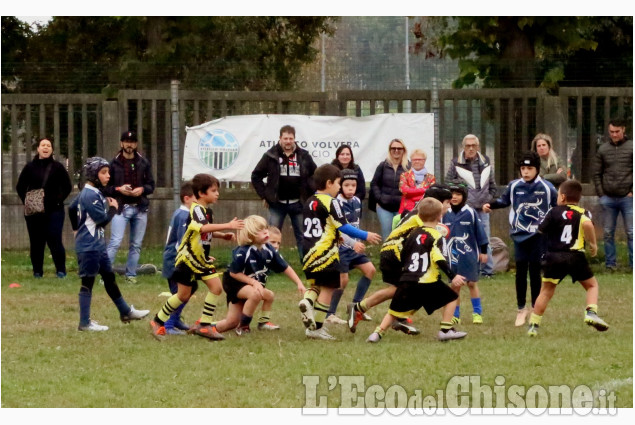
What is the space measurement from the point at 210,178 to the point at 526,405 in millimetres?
4200

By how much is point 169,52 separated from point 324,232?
34.4 feet

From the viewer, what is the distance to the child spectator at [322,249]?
11484 mm

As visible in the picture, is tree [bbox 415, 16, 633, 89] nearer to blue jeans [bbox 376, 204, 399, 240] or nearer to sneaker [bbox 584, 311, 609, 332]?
blue jeans [bbox 376, 204, 399, 240]

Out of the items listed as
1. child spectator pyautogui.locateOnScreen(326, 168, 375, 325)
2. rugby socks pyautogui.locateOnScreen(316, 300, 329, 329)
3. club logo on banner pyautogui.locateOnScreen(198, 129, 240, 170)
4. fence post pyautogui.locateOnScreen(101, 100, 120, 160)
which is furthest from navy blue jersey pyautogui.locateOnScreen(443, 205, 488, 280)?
fence post pyautogui.locateOnScreen(101, 100, 120, 160)

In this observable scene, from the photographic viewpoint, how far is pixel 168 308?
1160cm

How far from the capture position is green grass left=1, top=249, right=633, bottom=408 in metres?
8.87

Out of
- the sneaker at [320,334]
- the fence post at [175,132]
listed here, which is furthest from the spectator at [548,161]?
the fence post at [175,132]

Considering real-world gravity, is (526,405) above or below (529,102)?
below

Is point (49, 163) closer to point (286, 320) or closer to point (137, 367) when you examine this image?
point (286, 320)

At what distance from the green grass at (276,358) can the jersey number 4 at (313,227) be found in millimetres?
951

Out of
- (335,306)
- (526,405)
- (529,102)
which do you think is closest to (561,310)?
(335,306)

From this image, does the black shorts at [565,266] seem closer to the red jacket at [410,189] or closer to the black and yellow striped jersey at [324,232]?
the black and yellow striped jersey at [324,232]

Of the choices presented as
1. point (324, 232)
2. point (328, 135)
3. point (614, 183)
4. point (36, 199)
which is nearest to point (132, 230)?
point (36, 199)

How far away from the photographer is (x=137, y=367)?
32.6 ft
